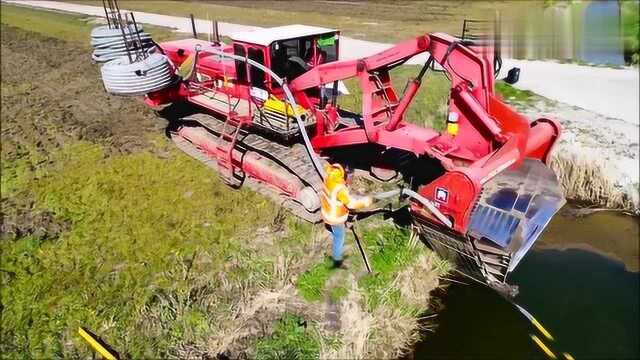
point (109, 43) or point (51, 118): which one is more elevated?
point (109, 43)

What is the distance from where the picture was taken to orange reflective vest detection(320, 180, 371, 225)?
18.8ft

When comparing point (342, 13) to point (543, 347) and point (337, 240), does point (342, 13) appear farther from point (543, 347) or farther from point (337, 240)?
point (543, 347)

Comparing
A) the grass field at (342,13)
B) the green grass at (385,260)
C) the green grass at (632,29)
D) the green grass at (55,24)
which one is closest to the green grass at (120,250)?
the green grass at (385,260)

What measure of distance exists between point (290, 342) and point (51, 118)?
8830 mm

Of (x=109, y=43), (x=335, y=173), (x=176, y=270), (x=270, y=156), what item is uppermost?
(x=109, y=43)

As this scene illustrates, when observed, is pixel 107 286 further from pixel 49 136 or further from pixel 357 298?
pixel 49 136

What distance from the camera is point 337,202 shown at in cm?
598

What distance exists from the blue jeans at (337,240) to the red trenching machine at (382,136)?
3.06 feet

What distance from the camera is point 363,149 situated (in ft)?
30.8

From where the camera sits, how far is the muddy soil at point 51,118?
8031 millimetres

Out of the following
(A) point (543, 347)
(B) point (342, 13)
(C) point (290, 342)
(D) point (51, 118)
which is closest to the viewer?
(C) point (290, 342)

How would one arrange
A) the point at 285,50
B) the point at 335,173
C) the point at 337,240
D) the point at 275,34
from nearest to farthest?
the point at 335,173
the point at 337,240
the point at 285,50
the point at 275,34

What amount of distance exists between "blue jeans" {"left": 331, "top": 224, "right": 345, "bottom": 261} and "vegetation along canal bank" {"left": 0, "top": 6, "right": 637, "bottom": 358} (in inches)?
9.0

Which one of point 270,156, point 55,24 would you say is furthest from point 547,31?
point 55,24
